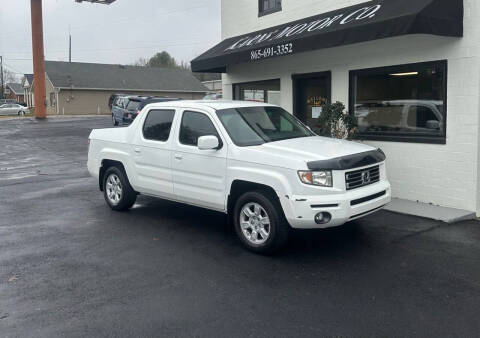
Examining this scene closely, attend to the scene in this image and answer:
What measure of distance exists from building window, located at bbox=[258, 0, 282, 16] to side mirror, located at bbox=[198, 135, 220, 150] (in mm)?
6539

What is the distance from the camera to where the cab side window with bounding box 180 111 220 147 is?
6.90 meters

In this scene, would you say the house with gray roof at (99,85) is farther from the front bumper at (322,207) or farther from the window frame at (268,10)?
the front bumper at (322,207)

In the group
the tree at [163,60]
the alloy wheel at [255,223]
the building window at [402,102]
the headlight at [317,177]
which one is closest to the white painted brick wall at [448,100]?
the building window at [402,102]

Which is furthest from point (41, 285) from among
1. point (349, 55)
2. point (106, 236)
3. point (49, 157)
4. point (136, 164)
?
point (49, 157)

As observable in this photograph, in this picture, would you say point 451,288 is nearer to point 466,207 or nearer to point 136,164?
point 466,207

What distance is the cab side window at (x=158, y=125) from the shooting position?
7.52 metres

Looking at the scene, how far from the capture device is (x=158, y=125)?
7.70 metres

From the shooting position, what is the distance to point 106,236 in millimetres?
7055

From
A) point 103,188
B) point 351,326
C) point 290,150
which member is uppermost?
point 290,150

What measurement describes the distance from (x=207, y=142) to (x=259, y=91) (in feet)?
22.7

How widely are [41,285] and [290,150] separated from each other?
313 centimetres

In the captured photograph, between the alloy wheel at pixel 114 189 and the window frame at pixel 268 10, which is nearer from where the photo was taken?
the alloy wheel at pixel 114 189

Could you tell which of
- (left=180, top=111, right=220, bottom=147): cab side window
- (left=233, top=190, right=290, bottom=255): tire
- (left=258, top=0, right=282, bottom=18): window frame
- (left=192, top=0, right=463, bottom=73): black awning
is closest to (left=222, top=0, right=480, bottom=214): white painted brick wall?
(left=192, top=0, right=463, bottom=73): black awning

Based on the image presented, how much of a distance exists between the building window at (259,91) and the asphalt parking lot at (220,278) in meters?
4.77
